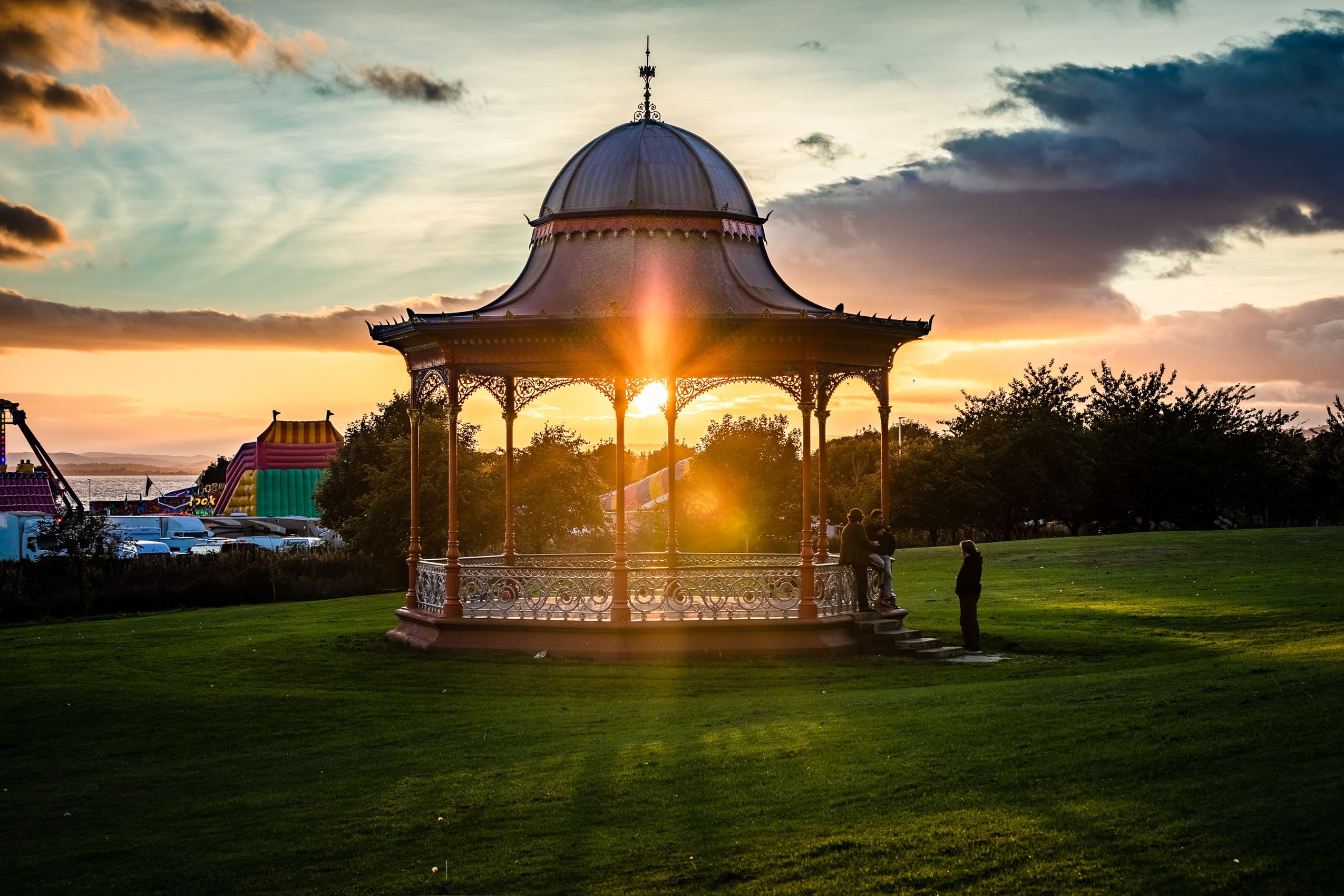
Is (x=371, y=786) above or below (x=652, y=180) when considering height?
below

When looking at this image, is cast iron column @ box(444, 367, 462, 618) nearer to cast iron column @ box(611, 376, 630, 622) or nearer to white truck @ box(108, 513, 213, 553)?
cast iron column @ box(611, 376, 630, 622)

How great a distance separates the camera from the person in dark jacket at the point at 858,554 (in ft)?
74.2

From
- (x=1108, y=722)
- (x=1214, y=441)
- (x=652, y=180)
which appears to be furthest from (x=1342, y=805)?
(x=1214, y=441)

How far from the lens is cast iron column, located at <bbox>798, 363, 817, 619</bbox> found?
2198 centimetres

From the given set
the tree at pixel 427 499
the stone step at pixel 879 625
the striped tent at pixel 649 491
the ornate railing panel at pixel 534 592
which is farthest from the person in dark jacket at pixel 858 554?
the striped tent at pixel 649 491

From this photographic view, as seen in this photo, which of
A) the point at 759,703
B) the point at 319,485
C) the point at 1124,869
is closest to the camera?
the point at 1124,869

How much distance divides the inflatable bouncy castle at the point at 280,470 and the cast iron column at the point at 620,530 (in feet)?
166

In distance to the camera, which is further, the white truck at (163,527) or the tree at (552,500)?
the white truck at (163,527)

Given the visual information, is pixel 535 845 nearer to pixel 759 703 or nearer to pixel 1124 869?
pixel 1124 869

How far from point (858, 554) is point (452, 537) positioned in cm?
694

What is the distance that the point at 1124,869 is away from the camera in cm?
856

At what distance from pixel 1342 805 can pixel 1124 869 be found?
170 cm

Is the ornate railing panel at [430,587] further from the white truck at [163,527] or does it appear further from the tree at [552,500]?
the white truck at [163,527]

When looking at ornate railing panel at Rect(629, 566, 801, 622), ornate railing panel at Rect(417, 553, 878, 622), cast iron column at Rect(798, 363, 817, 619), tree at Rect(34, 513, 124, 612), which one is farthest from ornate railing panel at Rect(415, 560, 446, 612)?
tree at Rect(34, 513, 124, 612)
